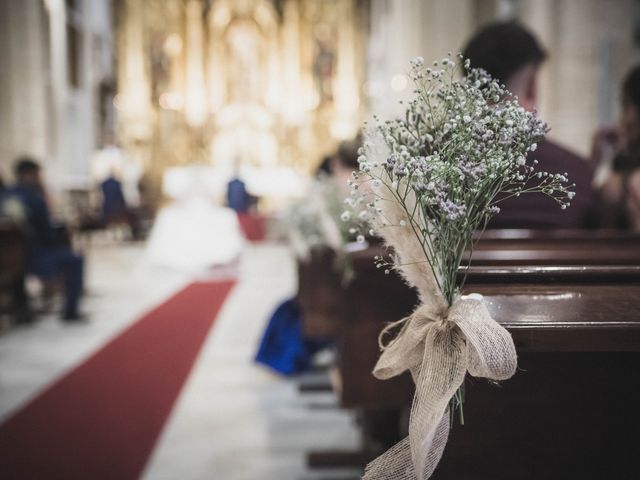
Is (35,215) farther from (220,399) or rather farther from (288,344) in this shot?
(220,399)

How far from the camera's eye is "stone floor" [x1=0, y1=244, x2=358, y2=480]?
287cm

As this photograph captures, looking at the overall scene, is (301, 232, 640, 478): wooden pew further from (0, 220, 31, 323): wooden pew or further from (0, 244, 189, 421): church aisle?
(0, 220, 31, 323): wooden pew

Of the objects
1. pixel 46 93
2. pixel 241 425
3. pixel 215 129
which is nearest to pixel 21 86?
pixel 46 93

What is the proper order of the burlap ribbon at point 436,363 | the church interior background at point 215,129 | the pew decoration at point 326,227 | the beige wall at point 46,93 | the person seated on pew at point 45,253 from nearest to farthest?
the burlap ribbon at point 436,363
the pew decoration at point 326,227
the church interior background at point 215,129
the person seated on pew at point 45,253
the beige wall at point 46,93

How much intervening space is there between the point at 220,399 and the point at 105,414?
66 cm

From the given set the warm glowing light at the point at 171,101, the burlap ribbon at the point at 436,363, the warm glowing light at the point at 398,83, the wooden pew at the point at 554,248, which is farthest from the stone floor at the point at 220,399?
the warm glowing light at the point at 171,101

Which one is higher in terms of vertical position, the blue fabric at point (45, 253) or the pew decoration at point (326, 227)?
the pew decoration at point (326, 227)

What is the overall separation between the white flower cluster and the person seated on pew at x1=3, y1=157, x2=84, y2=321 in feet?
17.0

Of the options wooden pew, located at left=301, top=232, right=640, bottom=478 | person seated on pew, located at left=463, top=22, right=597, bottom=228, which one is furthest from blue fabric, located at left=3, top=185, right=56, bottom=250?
person seated on pew, located at left=463, top=22, right=597, bottom=228

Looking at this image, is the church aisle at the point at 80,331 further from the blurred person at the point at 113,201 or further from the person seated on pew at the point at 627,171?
the blurred person at the point at 113,201

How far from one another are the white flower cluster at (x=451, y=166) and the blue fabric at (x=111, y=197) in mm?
12410

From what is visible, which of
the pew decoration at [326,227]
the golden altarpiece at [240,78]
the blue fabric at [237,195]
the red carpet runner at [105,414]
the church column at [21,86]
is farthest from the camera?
the golden altarpiece at [240,78]

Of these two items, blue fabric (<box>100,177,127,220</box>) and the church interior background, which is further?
blue fabric (<box>100,177,127,220</box>)

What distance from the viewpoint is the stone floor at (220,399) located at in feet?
9.42
